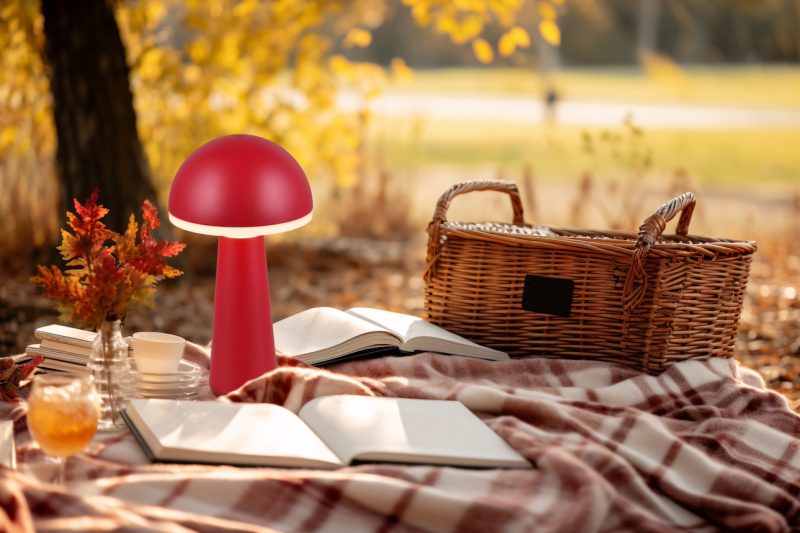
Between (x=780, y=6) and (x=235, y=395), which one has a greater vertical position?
(x=780, y=6)

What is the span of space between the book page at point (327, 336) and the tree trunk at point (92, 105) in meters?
2.47

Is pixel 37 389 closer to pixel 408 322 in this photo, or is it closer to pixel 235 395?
pixel 235 395

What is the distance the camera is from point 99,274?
1.89 metres

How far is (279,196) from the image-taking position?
7.06 feet

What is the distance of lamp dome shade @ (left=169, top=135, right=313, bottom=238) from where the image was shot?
2123mm

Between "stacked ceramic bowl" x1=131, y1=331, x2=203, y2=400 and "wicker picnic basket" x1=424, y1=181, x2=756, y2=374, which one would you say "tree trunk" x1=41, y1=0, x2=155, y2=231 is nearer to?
"wicker picnic basket" x1=424, y1=181, x2=756, y2=374

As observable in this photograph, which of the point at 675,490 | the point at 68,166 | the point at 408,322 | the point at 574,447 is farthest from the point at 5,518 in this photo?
the point at 68,166

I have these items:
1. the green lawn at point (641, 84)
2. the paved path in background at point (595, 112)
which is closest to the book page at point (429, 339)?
the paved path in background at point (595, 112)

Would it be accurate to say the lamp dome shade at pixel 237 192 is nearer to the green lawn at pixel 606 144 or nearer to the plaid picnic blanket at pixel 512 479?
the plaid picnic blanket at pixel 512 479

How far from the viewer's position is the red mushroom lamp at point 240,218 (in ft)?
6.97

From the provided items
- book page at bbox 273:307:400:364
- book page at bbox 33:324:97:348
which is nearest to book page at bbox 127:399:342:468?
book page at bbox 33:324:97:348

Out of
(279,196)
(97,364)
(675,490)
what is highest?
(279,196)

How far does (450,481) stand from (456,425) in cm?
24

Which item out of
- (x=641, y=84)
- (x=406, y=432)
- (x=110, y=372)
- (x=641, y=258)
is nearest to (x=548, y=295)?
(x=641, y=258)
